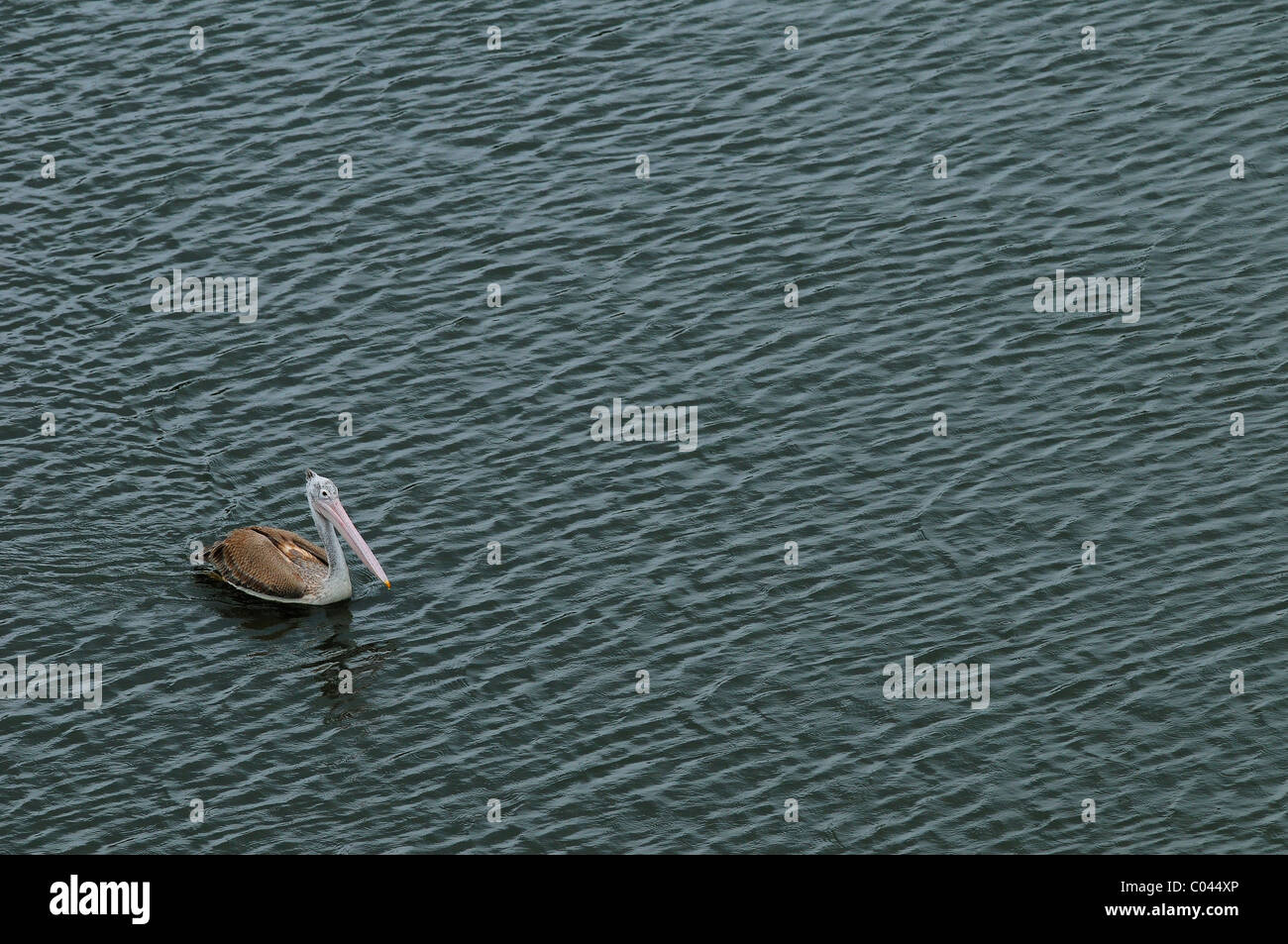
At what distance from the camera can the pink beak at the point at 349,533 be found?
34688mm

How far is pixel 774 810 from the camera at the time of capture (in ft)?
99.6

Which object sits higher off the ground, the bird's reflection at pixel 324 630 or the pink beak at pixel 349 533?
the pink beak at pixel 349 533

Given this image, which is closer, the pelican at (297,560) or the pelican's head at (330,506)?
the pelican at (297,560)

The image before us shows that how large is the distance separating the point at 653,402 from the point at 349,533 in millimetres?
6990

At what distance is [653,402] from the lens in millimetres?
39469

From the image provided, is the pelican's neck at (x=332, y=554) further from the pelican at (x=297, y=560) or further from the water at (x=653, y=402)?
the water at (x=653, y=402)

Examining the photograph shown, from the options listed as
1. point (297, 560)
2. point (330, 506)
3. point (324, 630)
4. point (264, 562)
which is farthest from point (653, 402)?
point (264, 562)

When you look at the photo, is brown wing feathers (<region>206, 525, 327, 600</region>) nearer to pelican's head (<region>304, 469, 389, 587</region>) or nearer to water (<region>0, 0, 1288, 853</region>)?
water (<region>0, 0, 1288, 853</region>)

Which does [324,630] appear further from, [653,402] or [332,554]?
[653,402]

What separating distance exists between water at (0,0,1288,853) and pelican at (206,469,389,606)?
0.45m

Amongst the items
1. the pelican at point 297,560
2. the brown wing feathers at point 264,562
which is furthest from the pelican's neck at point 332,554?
the brown wing feathers at point 264,562

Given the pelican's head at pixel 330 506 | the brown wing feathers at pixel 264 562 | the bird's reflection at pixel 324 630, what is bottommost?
the bird's reflection at pixel 324 630

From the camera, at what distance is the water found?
31.2 m

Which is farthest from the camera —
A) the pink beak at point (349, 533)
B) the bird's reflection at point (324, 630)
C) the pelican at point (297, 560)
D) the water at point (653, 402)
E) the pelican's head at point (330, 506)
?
the pelican's head at point (330, 506)
